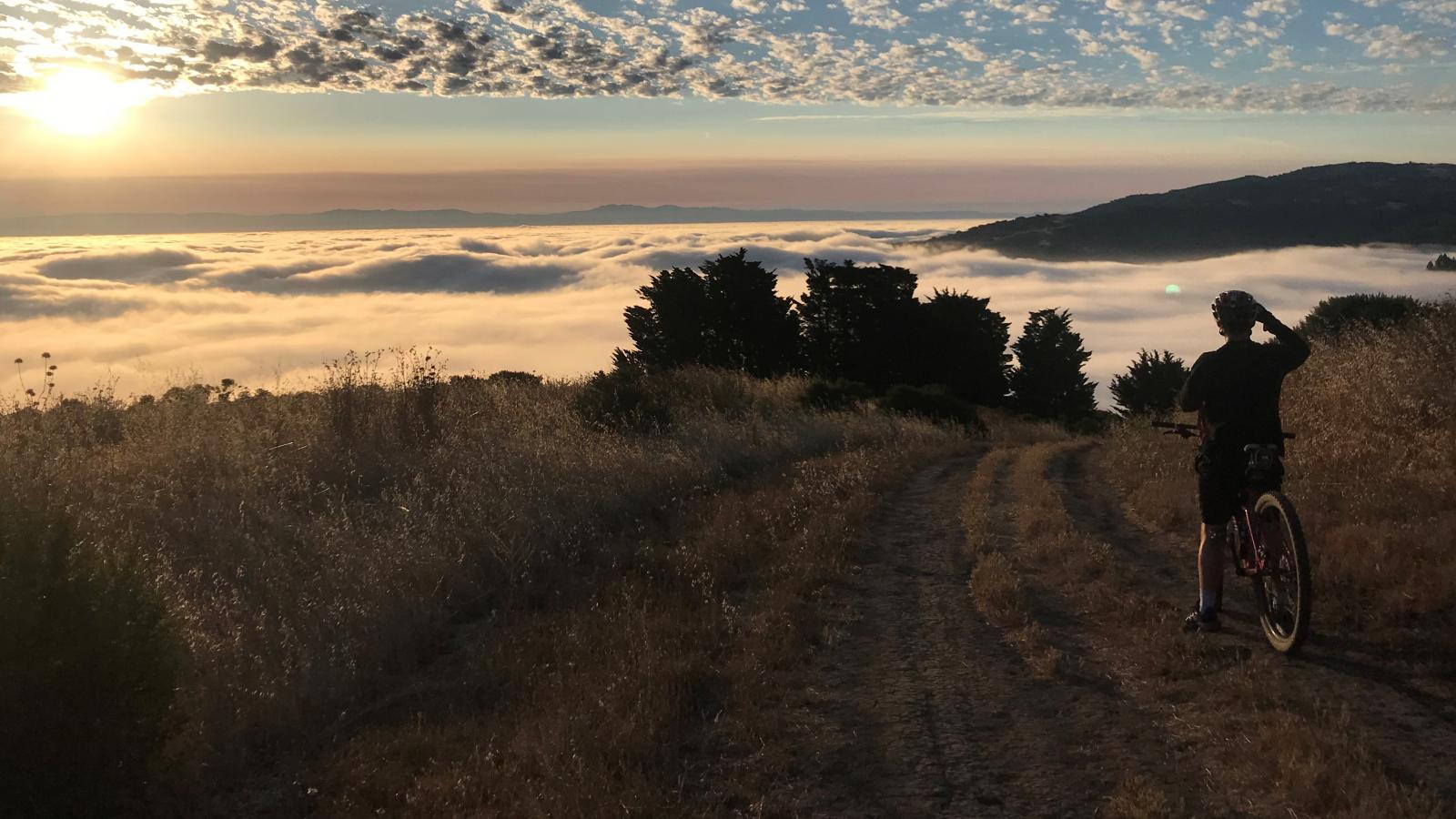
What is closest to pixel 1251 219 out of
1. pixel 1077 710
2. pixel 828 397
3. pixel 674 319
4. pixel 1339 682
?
pixel 674 319

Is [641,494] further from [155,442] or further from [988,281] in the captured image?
[988,281]

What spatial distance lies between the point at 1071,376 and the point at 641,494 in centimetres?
4745

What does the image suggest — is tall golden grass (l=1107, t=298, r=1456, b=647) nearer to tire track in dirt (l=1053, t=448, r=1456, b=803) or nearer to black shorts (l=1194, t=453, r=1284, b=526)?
tire track in dirt (l=1053, t=448, r=1456, b=803)

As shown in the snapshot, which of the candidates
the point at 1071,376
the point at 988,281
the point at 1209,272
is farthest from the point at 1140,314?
the point at 1071,376

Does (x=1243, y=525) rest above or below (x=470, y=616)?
above

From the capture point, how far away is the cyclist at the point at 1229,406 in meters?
4.96

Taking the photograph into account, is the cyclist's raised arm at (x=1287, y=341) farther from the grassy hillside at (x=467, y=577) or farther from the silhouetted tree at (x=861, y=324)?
the silhouetted tree at (x=861, y=324)

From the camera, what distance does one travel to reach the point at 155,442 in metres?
9.64

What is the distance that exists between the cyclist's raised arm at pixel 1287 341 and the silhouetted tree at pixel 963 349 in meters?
38.4

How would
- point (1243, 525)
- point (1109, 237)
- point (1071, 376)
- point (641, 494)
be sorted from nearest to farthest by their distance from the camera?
point (1243, 525) < point (641, 494) < point (1071, 376) < point (1109, 237)

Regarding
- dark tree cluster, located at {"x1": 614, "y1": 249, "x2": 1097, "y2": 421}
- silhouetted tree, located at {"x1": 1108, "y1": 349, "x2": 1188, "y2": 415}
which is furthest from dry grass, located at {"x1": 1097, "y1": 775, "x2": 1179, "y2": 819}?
silhouetted tree, located at {"x1": 1108, "y1": 349, "x2": 1188, "y2": 415}

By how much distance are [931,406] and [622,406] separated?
15536 millimetres

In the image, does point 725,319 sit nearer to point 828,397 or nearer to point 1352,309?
point 828,397


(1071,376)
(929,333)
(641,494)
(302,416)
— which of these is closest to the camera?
(641,494)
